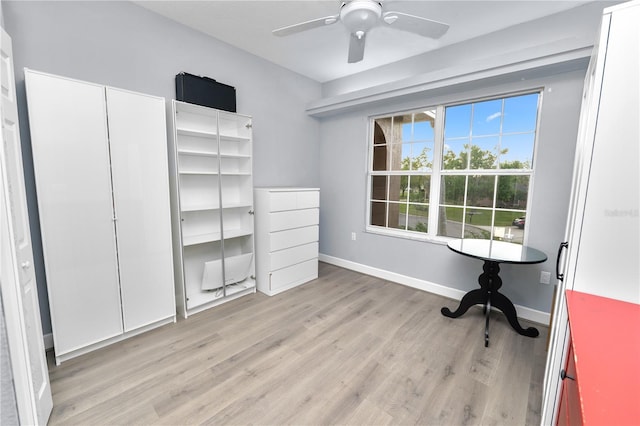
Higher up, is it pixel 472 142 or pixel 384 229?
pixel 472 142

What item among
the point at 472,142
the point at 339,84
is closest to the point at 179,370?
the point at 472,142

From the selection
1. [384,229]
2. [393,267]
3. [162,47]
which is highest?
[162,47]

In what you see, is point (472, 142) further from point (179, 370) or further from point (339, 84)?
point (179, 370)

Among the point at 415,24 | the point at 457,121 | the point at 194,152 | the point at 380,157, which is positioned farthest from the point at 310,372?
the point at 457,121

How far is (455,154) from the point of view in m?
2.96

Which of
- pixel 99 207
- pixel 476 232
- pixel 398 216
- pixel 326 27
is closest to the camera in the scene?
pixel 99 207

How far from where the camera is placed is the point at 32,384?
1.22 meters

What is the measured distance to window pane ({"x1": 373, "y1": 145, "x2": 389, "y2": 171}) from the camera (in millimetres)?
3580

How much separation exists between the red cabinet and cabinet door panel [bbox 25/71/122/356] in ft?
8.66

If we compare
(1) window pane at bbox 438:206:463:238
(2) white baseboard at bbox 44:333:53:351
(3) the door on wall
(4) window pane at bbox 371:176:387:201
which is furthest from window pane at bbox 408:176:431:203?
(2) white baseboard at bbox 44:333:53:351

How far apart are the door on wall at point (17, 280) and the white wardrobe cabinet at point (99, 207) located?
0.33 m

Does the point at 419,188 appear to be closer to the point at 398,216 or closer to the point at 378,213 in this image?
the point at 398,216

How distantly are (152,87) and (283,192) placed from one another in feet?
5.15

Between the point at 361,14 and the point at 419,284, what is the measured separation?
110 inches
